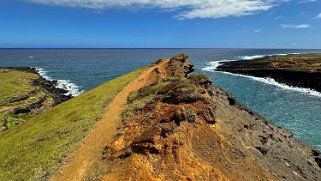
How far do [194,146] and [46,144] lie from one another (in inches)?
559

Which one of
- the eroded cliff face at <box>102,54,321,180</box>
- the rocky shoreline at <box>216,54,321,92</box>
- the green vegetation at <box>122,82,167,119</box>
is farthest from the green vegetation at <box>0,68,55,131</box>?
the rocky shoreline at <box>216,54,321,92</box>

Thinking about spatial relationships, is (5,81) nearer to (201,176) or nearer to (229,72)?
(229,72)

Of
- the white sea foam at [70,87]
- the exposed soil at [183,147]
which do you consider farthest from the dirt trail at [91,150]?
the white sea foam at [70,87]

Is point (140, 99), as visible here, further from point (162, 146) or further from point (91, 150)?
point (162, 146)

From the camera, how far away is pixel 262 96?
7731 centimetres

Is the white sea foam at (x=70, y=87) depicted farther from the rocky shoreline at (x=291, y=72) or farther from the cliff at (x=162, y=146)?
the rocky shoreline at (x=291, y=72)

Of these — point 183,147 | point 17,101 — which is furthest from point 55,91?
point 183,147

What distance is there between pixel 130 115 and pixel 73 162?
8.93m

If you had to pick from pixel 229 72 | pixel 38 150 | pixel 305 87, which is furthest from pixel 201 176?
pixel 229 72

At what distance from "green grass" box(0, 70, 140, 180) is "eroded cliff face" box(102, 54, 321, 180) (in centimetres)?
402

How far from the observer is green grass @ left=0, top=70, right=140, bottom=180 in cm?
2447

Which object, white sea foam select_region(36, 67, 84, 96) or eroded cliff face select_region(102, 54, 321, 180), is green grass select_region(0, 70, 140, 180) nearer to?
eroded cliff face select_region(102, 54, 321, 180)

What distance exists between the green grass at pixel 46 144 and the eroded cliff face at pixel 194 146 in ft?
13.2

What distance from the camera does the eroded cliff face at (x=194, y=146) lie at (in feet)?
67.5
